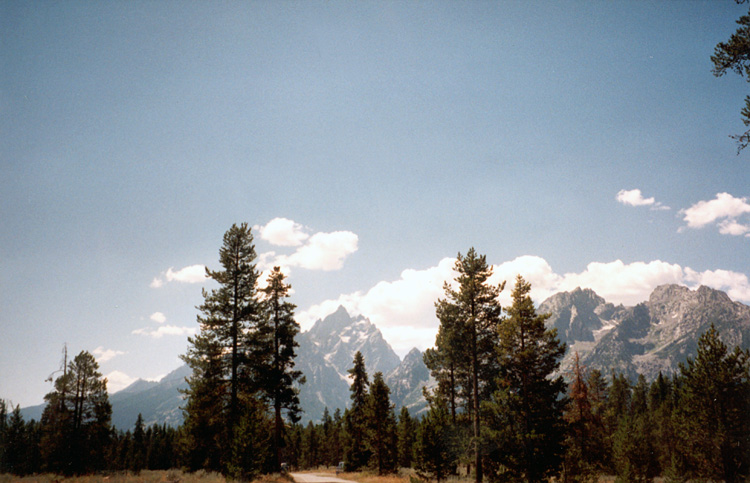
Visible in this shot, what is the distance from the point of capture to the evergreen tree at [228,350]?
22703 mm

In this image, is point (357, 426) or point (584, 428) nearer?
point (584, 428)

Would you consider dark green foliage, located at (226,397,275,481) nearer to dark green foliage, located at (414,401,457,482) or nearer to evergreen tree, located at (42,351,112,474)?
dark green foliage, located at (414,401,457,482)

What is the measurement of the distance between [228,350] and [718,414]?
3232cm

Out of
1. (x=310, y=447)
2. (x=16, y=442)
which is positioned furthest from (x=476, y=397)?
(x=310, y=447)

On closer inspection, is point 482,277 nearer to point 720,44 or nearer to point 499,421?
point 499,421

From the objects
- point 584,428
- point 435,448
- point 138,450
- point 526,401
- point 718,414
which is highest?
point 526,401

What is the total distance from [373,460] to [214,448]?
18.5m

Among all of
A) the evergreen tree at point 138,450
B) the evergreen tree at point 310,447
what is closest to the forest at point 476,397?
the evergreen tree at point 138,450

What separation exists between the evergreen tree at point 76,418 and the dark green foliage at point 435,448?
98.9ft

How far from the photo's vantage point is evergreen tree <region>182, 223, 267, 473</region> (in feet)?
74.5

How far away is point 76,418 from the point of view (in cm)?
3584

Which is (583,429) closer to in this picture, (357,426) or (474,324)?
(474,324)

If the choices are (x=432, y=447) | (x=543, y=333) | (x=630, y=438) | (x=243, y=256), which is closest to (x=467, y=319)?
(x=543, y=333)

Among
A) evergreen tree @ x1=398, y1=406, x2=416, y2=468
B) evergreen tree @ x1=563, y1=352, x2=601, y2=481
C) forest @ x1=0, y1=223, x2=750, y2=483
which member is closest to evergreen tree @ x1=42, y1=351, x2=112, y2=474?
forest @ x1=0, y1=223, x2=750, y2=483
